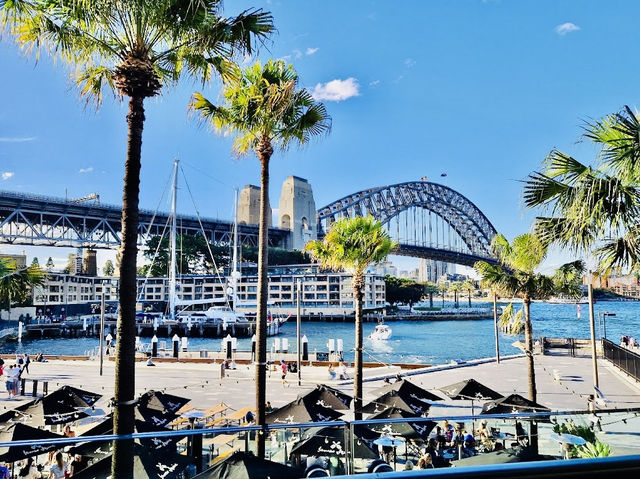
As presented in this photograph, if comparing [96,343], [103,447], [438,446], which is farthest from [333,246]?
[96,343]

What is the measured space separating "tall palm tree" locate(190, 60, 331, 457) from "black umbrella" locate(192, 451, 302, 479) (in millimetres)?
5106

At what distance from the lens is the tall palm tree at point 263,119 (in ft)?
42.8

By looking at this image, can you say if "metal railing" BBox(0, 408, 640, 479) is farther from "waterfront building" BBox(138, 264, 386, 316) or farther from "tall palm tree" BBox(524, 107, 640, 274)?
"waterfront building" BBox(138, 264, 386, 316)

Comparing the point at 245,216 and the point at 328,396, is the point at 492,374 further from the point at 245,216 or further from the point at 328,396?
the point at 245,216

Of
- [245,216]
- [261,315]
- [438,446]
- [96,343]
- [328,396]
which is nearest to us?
[438,446]

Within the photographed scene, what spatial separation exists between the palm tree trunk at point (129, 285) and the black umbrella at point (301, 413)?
666 cm

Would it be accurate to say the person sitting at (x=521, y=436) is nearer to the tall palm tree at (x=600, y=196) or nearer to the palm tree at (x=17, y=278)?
the tall palm tree at (x=600, y=196)

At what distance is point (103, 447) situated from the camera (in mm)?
8414

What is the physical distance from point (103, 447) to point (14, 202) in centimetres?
10940

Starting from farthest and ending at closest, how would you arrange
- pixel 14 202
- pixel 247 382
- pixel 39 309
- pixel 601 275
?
1. pixel 39 309
2. pixel 14 202
3. pixel 247 382
4. pixel 601 275

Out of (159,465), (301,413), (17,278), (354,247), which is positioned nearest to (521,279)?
(354,247)

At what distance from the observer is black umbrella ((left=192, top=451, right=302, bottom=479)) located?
6.64 metres

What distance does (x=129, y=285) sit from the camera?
8258mm

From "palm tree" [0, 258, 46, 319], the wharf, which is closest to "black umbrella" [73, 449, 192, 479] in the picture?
"palm tree" [0, 258, 46, 319]
